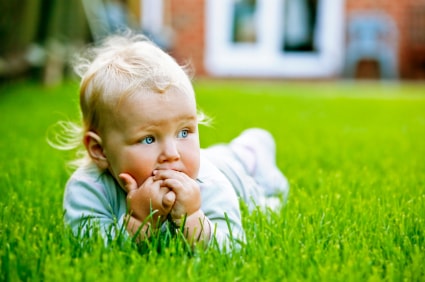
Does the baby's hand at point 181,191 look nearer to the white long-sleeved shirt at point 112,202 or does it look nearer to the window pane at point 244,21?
the white long-sleeved shirt at point 112,202

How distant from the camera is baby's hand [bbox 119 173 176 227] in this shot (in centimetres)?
188

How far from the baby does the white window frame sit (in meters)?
10.9

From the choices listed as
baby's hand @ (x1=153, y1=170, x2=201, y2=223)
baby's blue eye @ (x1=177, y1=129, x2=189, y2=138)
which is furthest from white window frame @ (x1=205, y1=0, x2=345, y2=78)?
baby's hand @ (x1=153, y1=170, x2=201, y2=223)

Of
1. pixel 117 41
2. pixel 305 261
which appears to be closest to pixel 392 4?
pixel 117 41

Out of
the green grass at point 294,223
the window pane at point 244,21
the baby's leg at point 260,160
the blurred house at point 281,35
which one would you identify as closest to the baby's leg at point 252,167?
the baby's leg at point 260,160

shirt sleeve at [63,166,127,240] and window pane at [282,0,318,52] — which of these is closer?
shirt sleeve at [63,166,127,240]

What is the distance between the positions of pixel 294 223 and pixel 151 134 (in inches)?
19.5

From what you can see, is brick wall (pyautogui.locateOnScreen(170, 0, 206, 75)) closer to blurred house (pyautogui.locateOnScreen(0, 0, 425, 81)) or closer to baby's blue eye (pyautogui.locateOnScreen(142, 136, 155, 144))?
blurred house (pyautogui.locateOnScreen(0, 0, 425, 81))

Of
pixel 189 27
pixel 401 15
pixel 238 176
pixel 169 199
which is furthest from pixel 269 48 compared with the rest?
pixel 169 199

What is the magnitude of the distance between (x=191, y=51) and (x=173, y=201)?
11278mm

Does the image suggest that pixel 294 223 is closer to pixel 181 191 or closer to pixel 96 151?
pixel 181 191

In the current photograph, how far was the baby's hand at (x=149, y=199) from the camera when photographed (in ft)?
6.17

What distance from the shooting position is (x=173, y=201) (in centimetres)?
187

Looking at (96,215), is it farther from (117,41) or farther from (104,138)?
(117,41)
